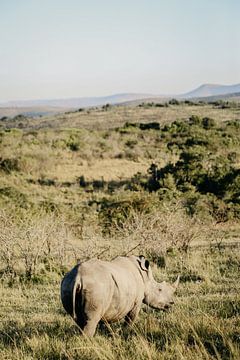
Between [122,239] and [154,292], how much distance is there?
20.0ft

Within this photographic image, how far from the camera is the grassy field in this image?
557cm

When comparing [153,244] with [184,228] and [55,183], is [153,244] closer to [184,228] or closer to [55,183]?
[184,228]

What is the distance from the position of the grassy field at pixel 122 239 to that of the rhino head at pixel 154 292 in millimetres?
195

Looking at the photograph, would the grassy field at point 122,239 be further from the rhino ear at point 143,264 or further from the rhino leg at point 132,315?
the rhino ear at point 143,264

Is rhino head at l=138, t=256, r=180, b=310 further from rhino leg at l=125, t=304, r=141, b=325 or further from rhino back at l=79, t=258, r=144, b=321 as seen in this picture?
rhino leg at l=125, t=304, r=141, b=325

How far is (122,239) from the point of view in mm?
12547

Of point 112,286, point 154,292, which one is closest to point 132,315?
point 154,292

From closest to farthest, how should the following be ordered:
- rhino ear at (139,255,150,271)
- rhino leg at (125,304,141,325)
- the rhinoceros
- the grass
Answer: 1. the grass
2. the rhinoceros
3. rhino leg at (125,304,141,325)
4. rhino ear at (139,255,150,271)

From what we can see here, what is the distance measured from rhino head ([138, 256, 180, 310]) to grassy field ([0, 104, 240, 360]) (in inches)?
7.7

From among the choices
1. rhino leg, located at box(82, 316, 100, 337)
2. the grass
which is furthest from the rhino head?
rhino leg, located at box(82, 316, 100, 337)

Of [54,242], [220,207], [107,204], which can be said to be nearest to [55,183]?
[107,204]

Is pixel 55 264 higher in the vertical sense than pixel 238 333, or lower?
lower

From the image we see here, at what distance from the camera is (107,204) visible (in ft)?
62.2

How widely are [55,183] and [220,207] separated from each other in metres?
10.4
